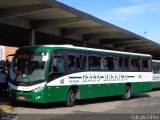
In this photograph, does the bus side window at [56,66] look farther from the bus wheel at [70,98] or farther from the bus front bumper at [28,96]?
the bus wheel at [70,98]

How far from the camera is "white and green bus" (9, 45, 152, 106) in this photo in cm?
1641

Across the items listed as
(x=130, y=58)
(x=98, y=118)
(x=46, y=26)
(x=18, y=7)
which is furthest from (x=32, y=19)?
(x=98, y=118)

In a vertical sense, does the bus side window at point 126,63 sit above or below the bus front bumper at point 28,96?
above

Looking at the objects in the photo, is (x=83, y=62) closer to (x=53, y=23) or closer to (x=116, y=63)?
(x=116, y=63)

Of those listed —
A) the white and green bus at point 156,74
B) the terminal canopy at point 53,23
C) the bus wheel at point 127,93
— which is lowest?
the bus wheel at point 127,93

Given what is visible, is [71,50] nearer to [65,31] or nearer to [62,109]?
[62,109]

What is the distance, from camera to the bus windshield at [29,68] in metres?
16.5

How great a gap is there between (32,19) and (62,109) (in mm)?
10145

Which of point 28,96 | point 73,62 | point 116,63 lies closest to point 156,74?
point 116,63

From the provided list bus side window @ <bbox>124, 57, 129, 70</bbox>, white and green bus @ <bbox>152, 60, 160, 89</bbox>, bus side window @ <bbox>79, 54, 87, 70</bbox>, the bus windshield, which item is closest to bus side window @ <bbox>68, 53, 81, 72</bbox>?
bus side window @ <bbox>79, 54, 87, 70</bbox>

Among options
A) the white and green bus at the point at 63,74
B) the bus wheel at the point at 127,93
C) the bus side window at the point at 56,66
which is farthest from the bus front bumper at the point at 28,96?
the bus wheel at the point at 127,93

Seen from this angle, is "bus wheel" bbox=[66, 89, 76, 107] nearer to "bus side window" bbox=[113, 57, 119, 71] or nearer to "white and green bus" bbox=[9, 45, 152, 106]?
"white and green bus" bbox=[9, 45, 152, 106]

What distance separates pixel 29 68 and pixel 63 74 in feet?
5.23

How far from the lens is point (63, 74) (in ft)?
57.1
